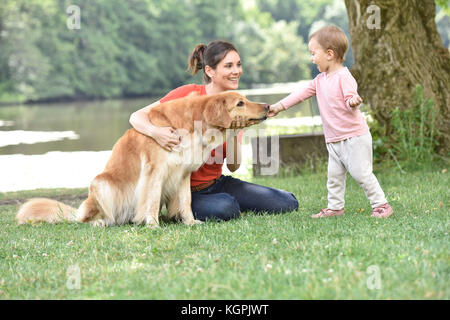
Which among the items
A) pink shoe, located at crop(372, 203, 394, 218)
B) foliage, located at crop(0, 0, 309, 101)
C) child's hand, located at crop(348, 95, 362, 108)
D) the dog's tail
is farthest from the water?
foliage, located at crop(0, 0, 309, 101)

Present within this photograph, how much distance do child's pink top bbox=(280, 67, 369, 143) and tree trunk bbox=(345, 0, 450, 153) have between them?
12.2ft

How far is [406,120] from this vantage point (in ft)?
26.8

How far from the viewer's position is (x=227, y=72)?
5.33m

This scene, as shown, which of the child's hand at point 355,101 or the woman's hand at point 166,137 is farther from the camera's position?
the woman's hand at point 166,137

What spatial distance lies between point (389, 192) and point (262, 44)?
206 ft

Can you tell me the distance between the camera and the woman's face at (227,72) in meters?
5.32

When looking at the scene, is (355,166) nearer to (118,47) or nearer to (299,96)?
(299,96)

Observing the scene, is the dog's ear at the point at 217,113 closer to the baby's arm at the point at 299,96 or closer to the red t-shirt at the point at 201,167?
the baby's arm at the point at 299,96

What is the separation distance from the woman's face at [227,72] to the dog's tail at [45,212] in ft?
6.51

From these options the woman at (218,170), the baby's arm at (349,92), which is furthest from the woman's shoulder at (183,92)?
the baby's arm at (349,92)

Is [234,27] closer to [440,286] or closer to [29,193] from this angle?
[29,193]

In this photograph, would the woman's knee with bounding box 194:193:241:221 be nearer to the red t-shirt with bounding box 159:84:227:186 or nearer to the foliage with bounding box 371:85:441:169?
the red t-shirt with bounding box 159:84:227:186

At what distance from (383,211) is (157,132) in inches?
84.7

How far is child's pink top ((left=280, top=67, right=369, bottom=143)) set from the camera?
4.84 metres
